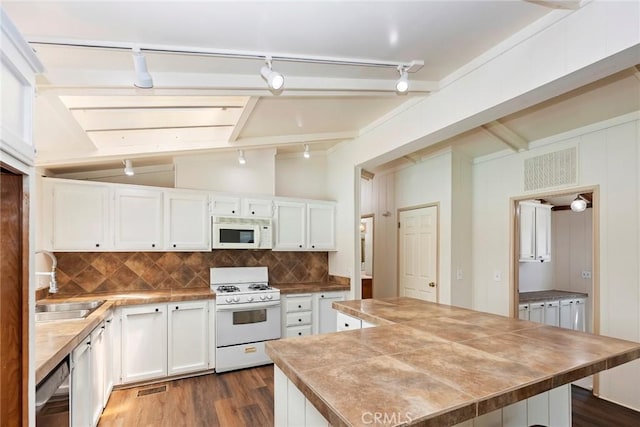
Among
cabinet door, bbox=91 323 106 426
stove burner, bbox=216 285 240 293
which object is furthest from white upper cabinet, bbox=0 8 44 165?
stove burner, bbox=216 285 240 293

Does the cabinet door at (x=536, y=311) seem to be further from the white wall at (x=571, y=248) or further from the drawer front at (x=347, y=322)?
the drawer front at (x=347, y=322)

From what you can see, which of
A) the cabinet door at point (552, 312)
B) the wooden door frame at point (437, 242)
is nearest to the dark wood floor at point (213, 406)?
the cabinet door at point (552, 312)

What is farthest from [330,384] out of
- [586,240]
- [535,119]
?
[586,240]

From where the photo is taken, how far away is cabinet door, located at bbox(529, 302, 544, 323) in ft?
14.5

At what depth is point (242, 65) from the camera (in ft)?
7.29

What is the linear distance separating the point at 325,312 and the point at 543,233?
3.29 m

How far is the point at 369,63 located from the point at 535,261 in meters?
4.14

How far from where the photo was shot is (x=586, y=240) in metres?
4.99

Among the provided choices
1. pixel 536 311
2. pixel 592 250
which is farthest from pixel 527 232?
pixel 592 250

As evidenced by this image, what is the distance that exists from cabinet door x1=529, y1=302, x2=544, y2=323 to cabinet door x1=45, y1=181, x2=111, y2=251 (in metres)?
5.06

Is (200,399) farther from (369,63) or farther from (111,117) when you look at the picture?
(369,63)

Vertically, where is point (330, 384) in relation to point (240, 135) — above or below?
below

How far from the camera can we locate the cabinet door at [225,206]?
13.1 feet

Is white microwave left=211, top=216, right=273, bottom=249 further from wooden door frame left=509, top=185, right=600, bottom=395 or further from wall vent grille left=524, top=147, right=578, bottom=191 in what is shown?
wall vent grille left=524, top=147, right=578, bottom=191
